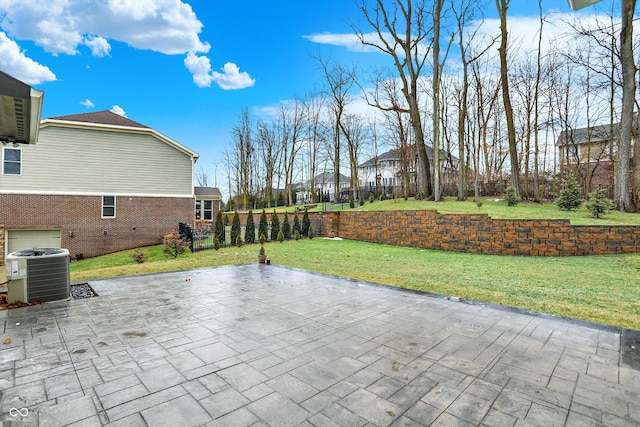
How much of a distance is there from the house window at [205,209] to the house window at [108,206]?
33.7ft

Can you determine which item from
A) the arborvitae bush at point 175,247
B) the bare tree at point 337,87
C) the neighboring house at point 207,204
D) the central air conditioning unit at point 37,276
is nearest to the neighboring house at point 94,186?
the arborvitae bush at point 175,247

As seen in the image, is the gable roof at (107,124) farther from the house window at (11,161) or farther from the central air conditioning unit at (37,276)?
the central air conditioning unit at (37,276)

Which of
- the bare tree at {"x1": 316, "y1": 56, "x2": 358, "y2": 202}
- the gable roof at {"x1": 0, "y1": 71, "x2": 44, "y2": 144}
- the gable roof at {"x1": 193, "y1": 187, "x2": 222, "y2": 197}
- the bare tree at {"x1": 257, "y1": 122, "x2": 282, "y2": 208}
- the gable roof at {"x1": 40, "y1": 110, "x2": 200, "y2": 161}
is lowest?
the gable roof at {"x1": 0, "y1": 71, "x2": 44, "y2": 144}

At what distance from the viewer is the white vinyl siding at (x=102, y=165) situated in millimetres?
13789

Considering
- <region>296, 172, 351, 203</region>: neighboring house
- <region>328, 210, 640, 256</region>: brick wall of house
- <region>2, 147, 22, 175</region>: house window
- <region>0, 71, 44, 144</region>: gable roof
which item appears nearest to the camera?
<region>0, 71, 44, 144</region>: gable roof

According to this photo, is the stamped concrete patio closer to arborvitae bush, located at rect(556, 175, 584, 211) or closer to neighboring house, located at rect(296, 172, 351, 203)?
arborvitae bush, located at rect(556, 175, 584, 211)

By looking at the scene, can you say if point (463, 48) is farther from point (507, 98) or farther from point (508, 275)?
point (508, 275)

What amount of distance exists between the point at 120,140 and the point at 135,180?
78.6 inches

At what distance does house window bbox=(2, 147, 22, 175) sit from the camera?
43.5 ft

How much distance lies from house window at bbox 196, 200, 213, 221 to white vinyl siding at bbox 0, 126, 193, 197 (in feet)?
29.8

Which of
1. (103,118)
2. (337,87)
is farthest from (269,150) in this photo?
(103,118)

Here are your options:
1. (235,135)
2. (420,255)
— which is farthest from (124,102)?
(420,255)

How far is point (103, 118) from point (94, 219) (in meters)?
4.97

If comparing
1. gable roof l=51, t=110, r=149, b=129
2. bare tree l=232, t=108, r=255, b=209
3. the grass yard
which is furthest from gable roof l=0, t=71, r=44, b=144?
bare tree l=232, t=108, r=255, b=209
